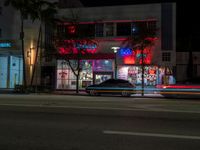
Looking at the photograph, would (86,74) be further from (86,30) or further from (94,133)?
(94,133)

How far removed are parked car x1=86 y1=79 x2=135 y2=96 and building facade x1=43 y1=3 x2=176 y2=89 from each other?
3.95 metres

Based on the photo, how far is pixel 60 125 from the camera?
383 inches

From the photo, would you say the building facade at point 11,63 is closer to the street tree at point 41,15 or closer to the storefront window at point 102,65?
the street tree at point 41,15

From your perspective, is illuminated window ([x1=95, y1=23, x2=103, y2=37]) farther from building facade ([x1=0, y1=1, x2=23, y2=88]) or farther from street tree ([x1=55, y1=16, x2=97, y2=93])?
building facade ([x1=0, y1=1, x2=23, y2=88])

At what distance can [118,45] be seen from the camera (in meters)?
32.8

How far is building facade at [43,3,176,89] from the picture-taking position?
3145 cm

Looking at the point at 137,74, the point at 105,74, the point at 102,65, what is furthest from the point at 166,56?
the point at 102,65

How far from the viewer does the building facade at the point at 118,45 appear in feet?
103

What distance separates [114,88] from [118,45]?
21.8 feet

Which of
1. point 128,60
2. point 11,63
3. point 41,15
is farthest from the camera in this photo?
point 11,63

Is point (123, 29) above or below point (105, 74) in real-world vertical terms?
above

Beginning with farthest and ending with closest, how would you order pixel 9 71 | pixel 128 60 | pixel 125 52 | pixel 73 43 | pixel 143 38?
pixel 9 71
pixel 128 60
pixel 125 52
pixel 73 43
pixel 143 38

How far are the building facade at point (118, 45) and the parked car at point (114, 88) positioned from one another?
13.0 feet

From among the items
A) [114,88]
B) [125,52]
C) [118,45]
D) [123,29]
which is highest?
[123,29]
